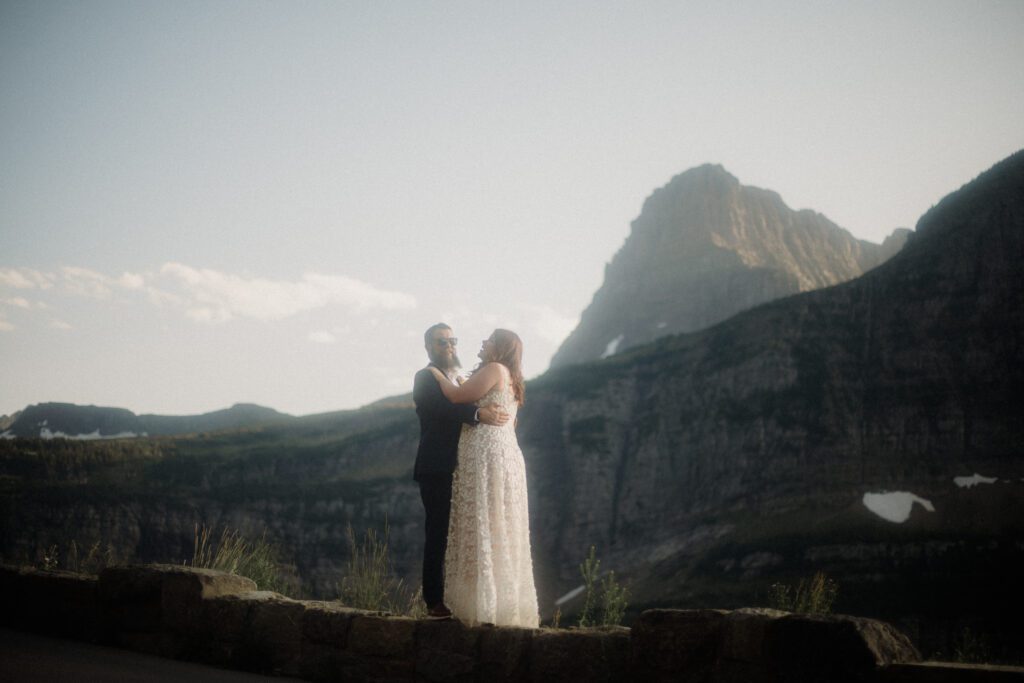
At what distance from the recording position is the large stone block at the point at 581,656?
6270 millimetres

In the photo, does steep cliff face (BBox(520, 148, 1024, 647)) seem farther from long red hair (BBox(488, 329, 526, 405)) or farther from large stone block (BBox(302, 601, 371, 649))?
large stone block (BBox(302, 601, 371, 649))

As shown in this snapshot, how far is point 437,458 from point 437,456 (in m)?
0.02

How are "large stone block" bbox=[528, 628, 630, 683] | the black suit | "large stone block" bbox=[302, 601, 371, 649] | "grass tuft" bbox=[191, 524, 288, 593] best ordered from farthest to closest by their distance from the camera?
"grass tuft" bbox=[191, 524, 288, 593], the black suit, "large stone block" bbox=[302, 601, 371, 649], "large stone block" bbox=[528, 628, 630, 683]

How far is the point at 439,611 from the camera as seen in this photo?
24.0ft

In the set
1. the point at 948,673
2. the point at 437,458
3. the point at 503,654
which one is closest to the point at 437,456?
the point at 437,458

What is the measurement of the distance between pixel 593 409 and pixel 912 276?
43841 mm

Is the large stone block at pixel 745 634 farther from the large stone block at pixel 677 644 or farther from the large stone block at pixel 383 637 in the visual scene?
the large stone block at pixel 383 637

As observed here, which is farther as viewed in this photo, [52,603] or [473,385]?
[52,603]

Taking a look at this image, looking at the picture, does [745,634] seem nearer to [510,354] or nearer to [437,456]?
[437,456]

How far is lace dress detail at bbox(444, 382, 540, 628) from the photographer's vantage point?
288 inches

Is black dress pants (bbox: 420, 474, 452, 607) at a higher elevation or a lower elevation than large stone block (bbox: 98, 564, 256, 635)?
higher

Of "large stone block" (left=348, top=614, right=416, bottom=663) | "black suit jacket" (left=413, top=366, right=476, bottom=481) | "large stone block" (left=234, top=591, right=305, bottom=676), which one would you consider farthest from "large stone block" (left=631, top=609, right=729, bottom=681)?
"large stone block" (left=234, top=591, right=305, bottom=676)

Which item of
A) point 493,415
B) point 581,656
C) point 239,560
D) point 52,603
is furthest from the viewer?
point 239,560

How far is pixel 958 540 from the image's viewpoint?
261 feet
